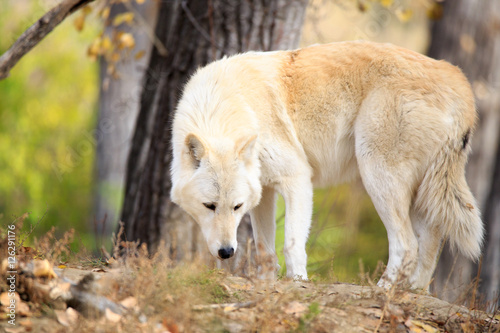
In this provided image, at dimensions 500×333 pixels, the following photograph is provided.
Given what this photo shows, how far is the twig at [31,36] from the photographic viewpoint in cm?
487

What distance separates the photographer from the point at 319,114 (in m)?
4.79

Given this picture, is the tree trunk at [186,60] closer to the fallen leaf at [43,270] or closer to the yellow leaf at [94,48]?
the yellow leaf at [94,48]

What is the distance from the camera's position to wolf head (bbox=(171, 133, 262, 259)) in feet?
13.6

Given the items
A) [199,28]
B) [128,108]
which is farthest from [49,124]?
[199,28]

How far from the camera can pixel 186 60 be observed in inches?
250

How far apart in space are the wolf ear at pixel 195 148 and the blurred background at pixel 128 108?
2.86ft

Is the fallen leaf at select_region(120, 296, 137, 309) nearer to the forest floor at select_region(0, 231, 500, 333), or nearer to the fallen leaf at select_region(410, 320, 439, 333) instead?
the forest floor at select_region(0, 231, 500, 333)

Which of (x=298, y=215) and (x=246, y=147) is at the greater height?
(x=246, y=147)

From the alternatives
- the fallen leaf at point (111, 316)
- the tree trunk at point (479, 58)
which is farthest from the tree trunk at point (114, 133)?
the fallen leaf at point (111, 316)

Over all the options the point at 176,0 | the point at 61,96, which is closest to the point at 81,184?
the point at 61,96

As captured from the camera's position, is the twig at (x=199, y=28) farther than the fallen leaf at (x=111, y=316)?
Yes

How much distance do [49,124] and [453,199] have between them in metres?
14.6

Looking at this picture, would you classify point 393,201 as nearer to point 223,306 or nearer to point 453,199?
point 453,199

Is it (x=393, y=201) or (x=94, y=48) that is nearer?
(x=393, y=201)
